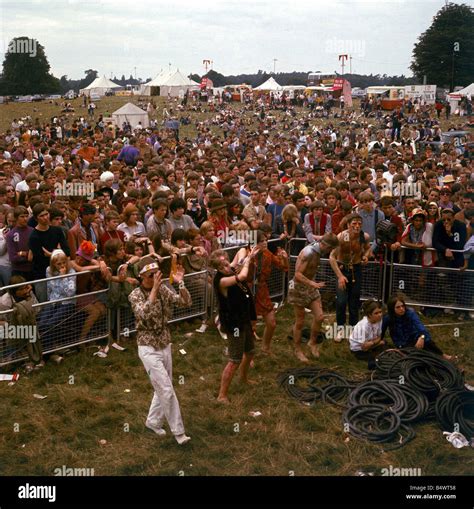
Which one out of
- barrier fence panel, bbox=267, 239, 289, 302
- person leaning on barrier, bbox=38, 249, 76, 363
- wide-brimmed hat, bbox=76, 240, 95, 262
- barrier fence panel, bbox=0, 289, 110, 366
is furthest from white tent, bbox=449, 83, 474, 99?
person leaning on barrier, bbox=38, 249, 76, 363

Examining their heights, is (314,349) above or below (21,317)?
below

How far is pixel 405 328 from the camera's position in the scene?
7988 mm

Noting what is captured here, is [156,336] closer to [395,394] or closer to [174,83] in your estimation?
[395,394]

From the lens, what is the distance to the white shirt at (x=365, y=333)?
8.05 m

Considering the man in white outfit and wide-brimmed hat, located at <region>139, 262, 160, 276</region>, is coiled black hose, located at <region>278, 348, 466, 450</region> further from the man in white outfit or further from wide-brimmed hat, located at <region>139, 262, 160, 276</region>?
wide-brimmed hat, located at <region>139, 262, 160, 276</region>

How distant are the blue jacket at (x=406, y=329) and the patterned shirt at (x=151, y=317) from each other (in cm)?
322

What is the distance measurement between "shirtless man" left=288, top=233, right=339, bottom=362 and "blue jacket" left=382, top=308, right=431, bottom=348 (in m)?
0.93

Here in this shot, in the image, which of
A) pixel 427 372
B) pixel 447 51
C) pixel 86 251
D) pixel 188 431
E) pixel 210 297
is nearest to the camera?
pixel 188 431

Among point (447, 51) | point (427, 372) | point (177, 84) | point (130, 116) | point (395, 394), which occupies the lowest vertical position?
point (395, 394)

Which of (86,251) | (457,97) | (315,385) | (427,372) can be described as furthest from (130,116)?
(427,372)

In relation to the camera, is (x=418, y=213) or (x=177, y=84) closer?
(x=418, y=213)

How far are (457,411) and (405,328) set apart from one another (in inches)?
66.7

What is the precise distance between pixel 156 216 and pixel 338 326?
2.92 metres

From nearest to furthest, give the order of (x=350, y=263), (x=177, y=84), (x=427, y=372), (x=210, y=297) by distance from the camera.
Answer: (x=427, y=372)
(x=350, y=263)
(x=210, y=297)
(x=177, y=84)
